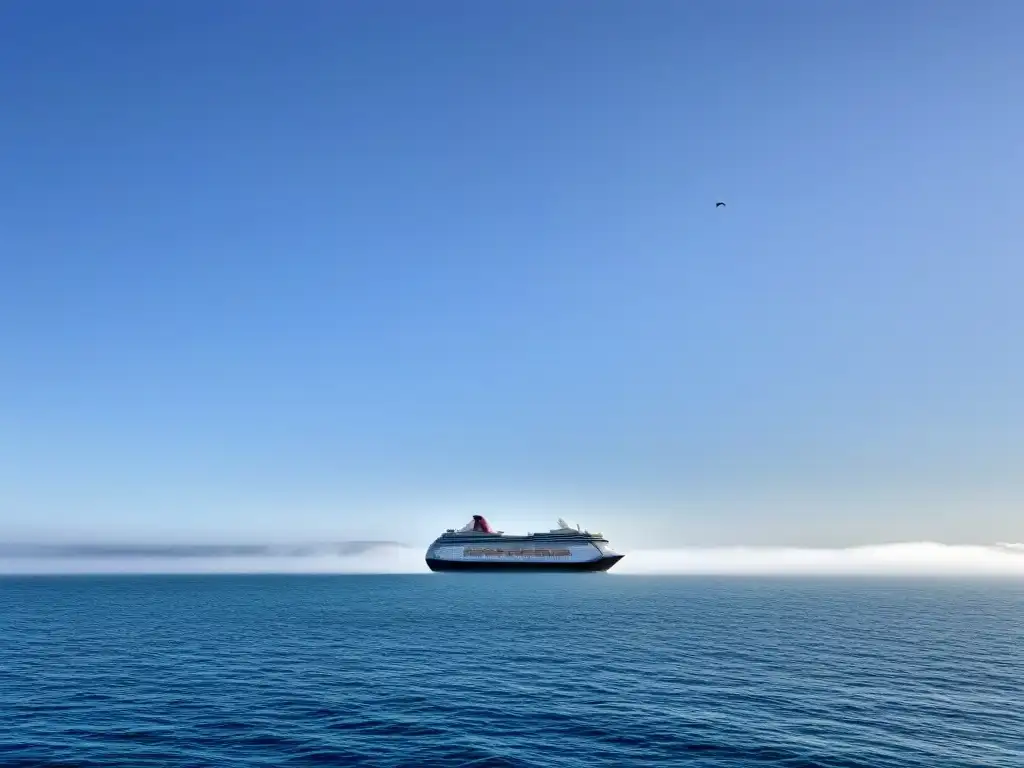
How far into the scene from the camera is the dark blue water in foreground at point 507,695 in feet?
133

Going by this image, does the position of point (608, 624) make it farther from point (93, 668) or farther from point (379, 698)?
point (93, 668)

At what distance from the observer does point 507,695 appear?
5512cm

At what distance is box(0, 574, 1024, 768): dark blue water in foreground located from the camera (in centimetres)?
4047

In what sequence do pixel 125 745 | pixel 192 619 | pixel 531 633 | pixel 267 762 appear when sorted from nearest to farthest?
1. pixel 267 762
2. pixel 125 745
3. pixel 531 633
4. pixel 192 619

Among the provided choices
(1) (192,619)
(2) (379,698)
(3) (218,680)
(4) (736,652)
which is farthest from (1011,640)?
(1) (192,619)

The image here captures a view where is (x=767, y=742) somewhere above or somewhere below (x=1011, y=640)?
above

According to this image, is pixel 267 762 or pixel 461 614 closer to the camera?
pixel 267 762

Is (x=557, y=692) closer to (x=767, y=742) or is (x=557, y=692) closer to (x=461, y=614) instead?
(x=767, y=742)

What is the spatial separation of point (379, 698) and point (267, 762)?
16.7m

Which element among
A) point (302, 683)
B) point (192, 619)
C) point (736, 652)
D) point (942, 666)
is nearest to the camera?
point (302, 683)

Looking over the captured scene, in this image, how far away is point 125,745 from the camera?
41.4 m

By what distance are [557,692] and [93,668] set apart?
52.5 m

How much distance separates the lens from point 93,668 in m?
66.7

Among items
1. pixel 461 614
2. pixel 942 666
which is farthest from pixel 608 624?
pixel 942 666
